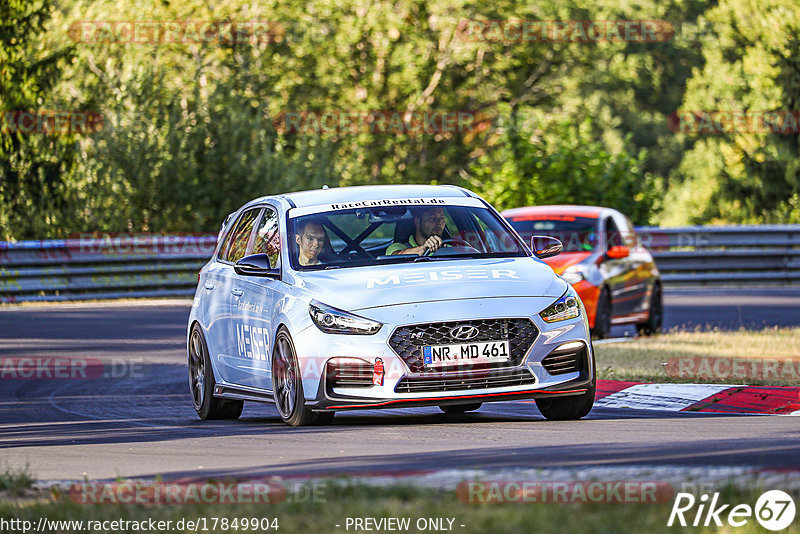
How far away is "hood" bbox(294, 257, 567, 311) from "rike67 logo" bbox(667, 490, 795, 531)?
12.6 feet

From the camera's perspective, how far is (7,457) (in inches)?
350

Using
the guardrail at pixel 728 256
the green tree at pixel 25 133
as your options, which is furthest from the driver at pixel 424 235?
the green tree at pixel 25 133

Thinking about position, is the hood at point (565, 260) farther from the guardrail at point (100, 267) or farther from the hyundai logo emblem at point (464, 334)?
the guardrail at point (100, 267)

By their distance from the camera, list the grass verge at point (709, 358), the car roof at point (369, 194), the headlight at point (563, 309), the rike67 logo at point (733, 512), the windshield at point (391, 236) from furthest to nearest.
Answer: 1. the grass verge at point (709, 358)
2. the car roof at point (369, 194)
3. the windshield at point (391, 236)
4. the headlight at point (563, 309)
5. the rike67 logo at point (733, 512)

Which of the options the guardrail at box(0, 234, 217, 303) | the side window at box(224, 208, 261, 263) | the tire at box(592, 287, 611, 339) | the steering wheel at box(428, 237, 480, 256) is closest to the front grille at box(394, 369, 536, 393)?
the steering wheel at box(428, 237, 480, 256)

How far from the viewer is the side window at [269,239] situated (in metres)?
10.8

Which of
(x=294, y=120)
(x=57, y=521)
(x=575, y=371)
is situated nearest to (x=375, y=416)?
(x=575, y=371)

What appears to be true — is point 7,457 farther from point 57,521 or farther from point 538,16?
point 538,16

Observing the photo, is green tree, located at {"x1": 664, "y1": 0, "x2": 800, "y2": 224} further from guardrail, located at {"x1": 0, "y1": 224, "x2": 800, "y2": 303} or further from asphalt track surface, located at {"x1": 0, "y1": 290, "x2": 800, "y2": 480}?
asphalt track surface, located at {"x1": 0, "y1": 290, "x2": 800, "y2": 480}

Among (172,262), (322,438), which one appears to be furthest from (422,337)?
(172,262)

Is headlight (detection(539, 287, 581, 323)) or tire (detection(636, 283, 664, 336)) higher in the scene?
headlight (detection(539, 287, 581, 323))

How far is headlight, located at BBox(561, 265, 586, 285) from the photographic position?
17.4 metres

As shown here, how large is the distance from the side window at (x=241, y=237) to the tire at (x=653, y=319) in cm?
835

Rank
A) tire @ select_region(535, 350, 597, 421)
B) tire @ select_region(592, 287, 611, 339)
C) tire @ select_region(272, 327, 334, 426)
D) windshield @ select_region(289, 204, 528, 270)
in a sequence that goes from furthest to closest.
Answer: tire @ select_region(592, 287, 611, 339) < windshield @ select_region(289, 204, 528, 270) < tire @ select_region(535, 350, 597, 421) < tire @ select_region(272, 327, 334, 426)
